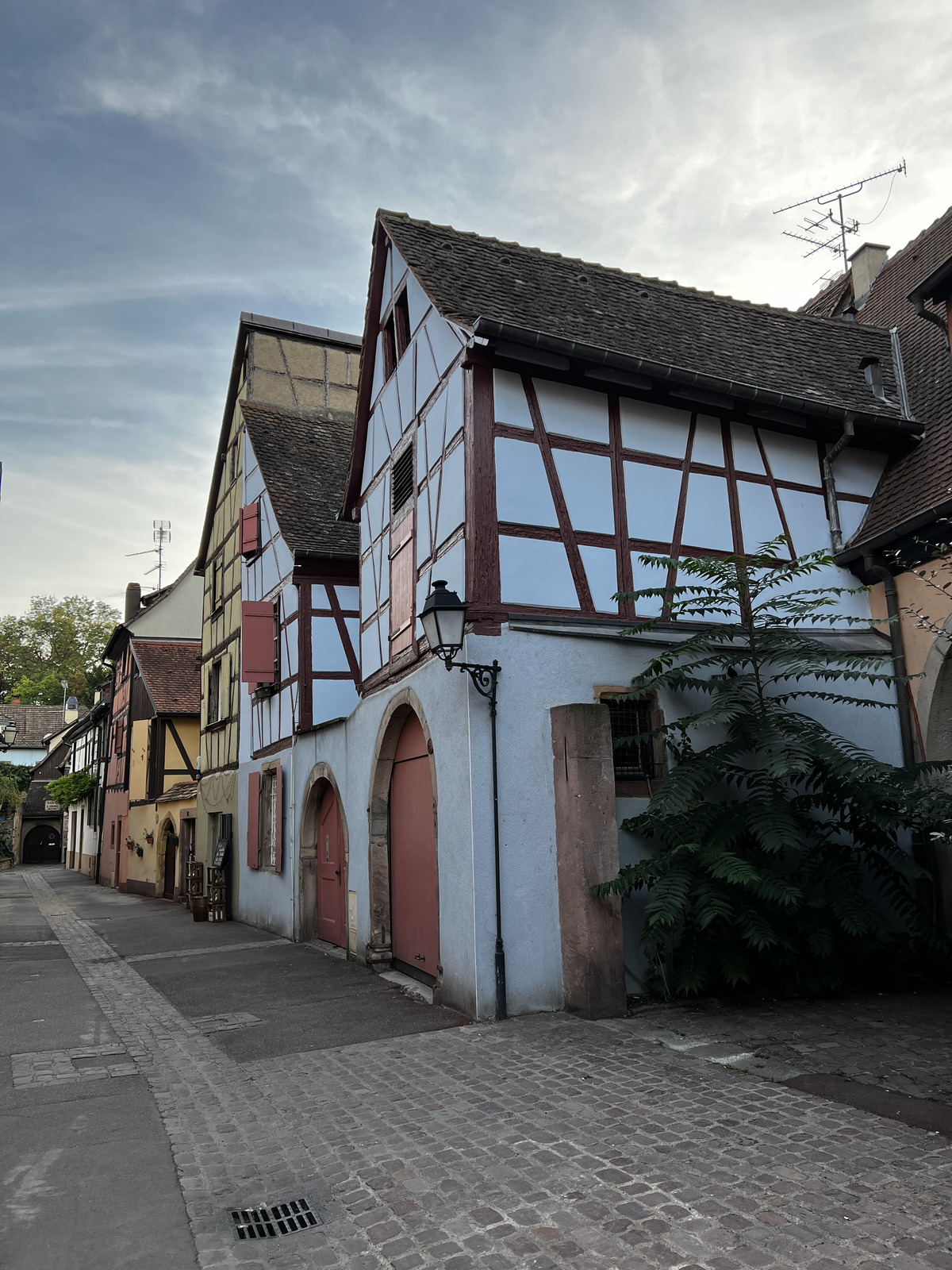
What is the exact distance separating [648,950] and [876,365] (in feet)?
25.6

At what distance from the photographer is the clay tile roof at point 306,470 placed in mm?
14773

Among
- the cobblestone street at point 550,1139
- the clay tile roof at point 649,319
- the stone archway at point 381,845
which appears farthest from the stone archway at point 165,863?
the clay tile roof at point 649,319

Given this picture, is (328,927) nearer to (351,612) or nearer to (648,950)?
(351,612)

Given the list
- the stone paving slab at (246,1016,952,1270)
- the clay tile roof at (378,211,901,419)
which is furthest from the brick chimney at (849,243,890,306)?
the stone paving slab at (246,1016,952,1270)

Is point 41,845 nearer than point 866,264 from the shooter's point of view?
No

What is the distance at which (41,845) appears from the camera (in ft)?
181

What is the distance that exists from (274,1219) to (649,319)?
9.66 metres

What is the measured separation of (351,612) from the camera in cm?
1460

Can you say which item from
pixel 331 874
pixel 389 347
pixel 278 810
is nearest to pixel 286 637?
pixel 278 810

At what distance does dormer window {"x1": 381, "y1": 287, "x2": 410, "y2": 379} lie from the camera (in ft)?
35.7

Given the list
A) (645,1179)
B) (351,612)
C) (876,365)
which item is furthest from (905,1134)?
(351,612)

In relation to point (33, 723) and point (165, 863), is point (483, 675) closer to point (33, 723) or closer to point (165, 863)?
point (165, 863)

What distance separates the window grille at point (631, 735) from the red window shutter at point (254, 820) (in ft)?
29.6

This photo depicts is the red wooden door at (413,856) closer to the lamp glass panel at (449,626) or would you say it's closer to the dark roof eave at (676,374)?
the lamp glass panel at (449,626)
